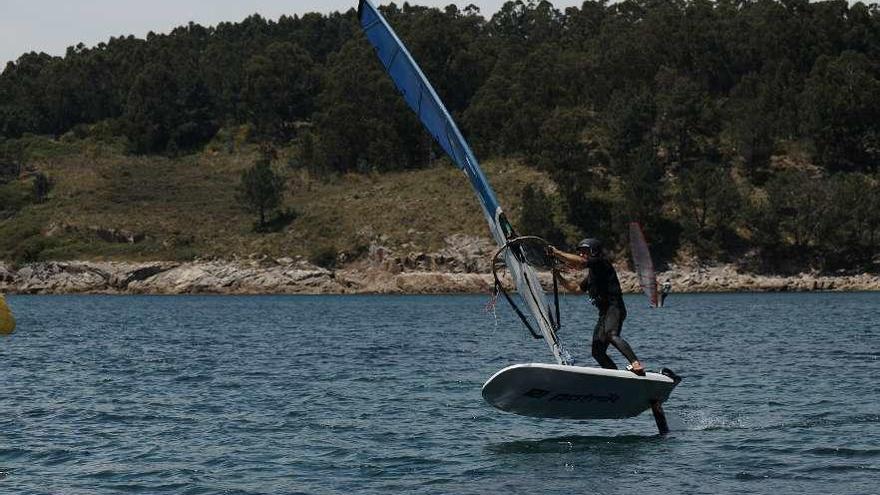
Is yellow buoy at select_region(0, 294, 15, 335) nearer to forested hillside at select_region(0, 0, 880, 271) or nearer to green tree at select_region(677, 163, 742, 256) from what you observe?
forested hillside at select_region(0, 0, 880, 271)

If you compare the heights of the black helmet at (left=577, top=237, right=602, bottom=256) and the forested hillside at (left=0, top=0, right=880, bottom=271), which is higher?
the forested hillside at (left=0, top=0, right=880, bottom=271)

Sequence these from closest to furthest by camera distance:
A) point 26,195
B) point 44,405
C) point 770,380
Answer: point 44,405, point 770,380, point 26,195

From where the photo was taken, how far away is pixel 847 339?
41.6 m

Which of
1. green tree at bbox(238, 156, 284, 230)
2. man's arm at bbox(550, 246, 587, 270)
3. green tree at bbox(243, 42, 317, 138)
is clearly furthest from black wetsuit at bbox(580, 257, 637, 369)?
green tree at bbox(243, 42, 317, 138)

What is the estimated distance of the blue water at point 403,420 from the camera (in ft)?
55.5

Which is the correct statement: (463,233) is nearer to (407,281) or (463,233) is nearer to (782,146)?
(407,281)

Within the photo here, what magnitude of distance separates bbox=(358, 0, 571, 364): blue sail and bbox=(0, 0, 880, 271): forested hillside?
7679 centimetres

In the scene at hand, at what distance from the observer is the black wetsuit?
18.9 m

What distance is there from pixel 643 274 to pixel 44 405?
13218 mm

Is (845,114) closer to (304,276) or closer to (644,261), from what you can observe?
(304,276)

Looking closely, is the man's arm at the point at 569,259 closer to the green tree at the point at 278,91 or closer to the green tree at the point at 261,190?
the green tree at the point at 261,190

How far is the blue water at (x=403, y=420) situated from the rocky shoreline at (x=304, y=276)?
48728mm

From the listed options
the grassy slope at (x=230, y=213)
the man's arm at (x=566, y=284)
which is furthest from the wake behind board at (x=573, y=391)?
the grassy slope at (x=230, y=213)

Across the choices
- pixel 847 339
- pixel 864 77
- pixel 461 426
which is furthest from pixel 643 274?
pixel 864 77
